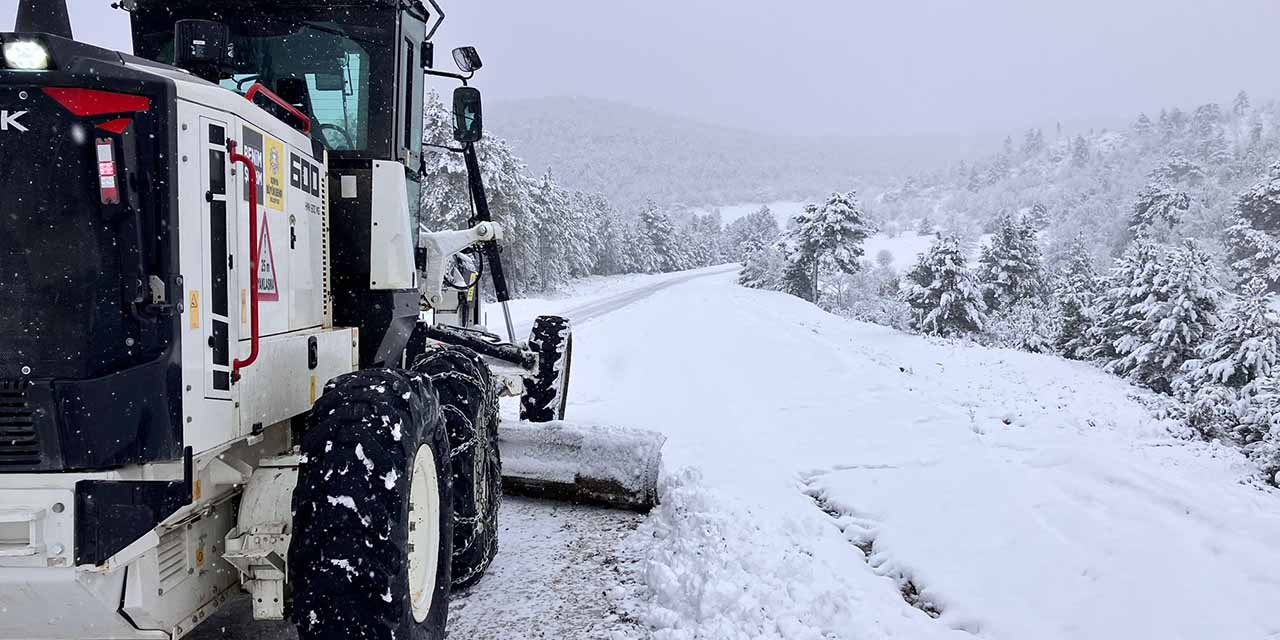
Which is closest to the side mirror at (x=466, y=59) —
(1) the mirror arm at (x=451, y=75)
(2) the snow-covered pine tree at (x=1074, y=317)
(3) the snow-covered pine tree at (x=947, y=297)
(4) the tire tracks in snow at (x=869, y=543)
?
(1) the mirror arm at (x=451, y=75)

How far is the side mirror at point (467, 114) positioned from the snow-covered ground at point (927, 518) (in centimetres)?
286

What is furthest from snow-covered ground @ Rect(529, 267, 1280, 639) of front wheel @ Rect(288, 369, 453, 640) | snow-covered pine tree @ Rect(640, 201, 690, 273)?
snow-covered pine tree @ Rect(640, 201, 690, 273)

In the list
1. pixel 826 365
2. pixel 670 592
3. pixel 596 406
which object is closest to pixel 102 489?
pixel 670 592

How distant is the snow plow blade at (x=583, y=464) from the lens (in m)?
5.88

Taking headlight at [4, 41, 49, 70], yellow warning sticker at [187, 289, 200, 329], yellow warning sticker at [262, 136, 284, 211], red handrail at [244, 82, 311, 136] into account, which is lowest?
yellow warning sticker at [187, 289, 200, 329]

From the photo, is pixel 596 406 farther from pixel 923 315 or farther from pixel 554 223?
pixel 554 223

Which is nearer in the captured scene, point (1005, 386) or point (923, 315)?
point (1005, 386)

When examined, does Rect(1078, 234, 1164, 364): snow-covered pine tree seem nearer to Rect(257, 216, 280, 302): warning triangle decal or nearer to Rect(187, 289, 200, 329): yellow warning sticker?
Rect(257, 216, 280, 302): warning triangle decal

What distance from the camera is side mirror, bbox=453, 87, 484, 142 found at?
516 centimetres

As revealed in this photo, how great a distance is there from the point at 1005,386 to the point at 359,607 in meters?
16.1

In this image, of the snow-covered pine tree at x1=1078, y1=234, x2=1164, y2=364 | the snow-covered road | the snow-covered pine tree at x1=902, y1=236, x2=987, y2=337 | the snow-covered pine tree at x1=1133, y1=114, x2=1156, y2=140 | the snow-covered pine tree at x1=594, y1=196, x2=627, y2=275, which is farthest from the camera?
the snow-covered pine tree at x1=1133, y1=114, x2=1156, y2=140

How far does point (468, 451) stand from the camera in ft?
13.2

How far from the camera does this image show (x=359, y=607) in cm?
267

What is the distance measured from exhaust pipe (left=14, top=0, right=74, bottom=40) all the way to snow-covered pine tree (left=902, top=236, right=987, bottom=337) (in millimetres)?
37888
